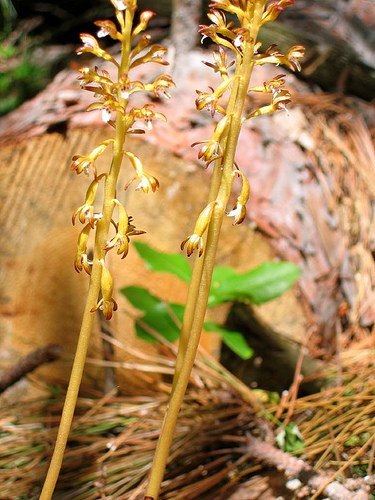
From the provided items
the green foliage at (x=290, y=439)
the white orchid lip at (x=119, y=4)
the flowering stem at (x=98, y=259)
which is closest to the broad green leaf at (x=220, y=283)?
the green foliage at (x=290, y=439)

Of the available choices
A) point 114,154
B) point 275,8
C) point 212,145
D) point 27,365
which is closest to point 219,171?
point 212,145

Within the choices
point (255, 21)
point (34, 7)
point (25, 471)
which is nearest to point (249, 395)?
point (25, 471)

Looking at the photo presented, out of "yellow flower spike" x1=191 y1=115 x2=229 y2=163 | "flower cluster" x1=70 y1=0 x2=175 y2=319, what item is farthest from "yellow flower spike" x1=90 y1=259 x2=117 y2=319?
"yellow flower spike" x1=191 y1=115 x2=229 y2=163

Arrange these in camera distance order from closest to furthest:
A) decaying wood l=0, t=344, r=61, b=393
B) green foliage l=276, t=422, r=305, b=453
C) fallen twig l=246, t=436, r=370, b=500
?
fallen twig l=246, t=436, r=370, b=500
green foliage l=276, t=422, r=305, b=453
decaying wood l=0, t=344, r=61, b=393

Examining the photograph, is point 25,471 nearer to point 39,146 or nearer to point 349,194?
point 39,146

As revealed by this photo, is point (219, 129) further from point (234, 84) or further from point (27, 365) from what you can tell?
point (27, 365)

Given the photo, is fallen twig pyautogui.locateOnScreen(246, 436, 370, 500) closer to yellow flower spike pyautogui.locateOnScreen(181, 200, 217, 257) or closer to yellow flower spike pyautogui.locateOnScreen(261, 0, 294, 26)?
yellow flower spike pyautogui.locateOnScreen(181, 200, 217, 257)
